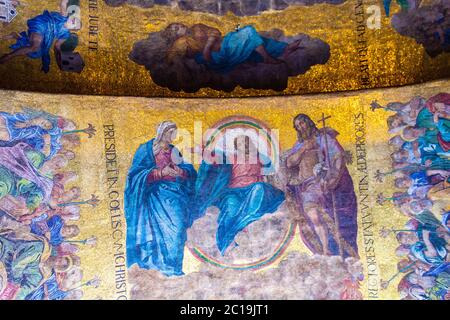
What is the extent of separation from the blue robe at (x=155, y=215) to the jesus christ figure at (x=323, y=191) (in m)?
1.80

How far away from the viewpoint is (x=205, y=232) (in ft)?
30.8

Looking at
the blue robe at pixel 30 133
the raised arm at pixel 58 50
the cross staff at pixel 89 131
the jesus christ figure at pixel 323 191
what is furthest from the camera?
the jesus christ figure at pixel 323 191

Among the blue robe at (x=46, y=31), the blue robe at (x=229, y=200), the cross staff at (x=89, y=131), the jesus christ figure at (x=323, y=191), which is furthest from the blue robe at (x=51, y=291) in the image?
the jesus christ figure at (x=323, y=191)

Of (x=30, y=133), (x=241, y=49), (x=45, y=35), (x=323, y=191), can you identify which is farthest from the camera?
(x=241, y=49)

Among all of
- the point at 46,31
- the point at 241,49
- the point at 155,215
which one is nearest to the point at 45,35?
the point at 46,31

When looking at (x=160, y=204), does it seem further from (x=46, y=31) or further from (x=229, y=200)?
(x=46, y=31)

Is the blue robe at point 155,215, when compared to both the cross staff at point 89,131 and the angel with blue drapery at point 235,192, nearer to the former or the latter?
the angel with blue drapery at point 235,192

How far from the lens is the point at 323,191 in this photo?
370 inches

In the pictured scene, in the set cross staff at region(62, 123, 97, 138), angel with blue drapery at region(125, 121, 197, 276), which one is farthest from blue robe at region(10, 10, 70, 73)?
angel with blue drapery at region(125, 121, 197, 276)

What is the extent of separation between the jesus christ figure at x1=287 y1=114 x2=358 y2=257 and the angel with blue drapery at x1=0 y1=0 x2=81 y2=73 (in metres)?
3.92

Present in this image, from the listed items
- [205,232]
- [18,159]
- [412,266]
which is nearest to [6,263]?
[18,159]

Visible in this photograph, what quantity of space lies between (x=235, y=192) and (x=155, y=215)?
53.4 inches

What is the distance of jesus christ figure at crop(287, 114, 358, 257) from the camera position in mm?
9359

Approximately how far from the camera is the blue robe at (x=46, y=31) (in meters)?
8.78
